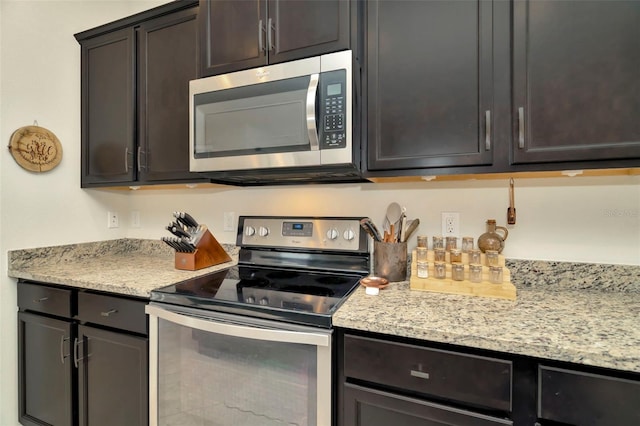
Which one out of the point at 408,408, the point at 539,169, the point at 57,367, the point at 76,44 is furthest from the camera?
the point at 76,44

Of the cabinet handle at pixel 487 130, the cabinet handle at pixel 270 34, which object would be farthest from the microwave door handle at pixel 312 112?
the cabinet handle at pixel 487 130

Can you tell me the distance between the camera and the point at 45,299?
158cm

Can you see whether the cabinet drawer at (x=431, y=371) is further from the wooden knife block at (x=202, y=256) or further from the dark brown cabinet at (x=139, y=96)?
the dark brown cabinet at (x=139, y=96)

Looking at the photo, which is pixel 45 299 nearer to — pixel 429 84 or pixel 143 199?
pixel 143 199

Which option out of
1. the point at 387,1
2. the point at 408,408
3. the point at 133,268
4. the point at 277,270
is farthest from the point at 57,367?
the point at 387,1

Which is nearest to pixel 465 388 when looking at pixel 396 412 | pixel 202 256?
pixel 396 412

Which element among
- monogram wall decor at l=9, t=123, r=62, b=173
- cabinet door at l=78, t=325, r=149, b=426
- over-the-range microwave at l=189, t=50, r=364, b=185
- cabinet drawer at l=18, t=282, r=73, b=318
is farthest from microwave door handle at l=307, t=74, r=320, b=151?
monogram wall decor at l=9, t=123, r=62, b=173

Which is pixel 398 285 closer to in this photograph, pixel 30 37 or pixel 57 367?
pixel 57 367

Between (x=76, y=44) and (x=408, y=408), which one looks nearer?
(x=408, y=408)

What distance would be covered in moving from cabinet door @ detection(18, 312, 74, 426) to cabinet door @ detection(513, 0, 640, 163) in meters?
2.16

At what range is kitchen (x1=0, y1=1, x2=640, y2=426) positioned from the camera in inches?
50.4

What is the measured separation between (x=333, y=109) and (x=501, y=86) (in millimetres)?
603

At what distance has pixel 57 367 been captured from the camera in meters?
1.55

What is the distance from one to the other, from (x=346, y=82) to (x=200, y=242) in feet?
3.60
